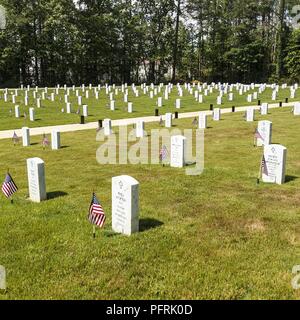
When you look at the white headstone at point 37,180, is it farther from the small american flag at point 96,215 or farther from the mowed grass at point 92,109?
the mowed grass at point 92,109

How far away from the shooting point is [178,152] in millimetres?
12602

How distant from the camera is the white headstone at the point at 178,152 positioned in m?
12.5

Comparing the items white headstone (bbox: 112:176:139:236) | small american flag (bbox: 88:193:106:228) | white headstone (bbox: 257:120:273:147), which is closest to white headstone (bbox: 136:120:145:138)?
white headstone (bbox: 257:120:273:147)

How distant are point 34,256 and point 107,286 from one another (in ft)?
5.23

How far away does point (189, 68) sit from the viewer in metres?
77.3

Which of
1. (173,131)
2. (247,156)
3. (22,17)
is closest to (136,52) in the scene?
(22,17)

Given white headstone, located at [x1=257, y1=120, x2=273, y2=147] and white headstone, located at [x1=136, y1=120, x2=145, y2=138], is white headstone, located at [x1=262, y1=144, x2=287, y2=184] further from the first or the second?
white headstone, located at [x1=136, y1=120, x2=145, y2=138]

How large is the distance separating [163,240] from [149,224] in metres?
0.82

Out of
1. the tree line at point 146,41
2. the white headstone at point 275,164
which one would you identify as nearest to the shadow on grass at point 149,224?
the white headstone at point 275,164

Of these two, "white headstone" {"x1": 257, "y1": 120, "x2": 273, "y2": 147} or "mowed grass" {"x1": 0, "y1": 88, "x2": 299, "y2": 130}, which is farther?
"mowed grass" {"x1": 0, "y1": 88, "x2": 299, "y2": 130}

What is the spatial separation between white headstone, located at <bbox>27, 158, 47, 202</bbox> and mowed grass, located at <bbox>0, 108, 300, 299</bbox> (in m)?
0.24

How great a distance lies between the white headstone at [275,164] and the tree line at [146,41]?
2027 inches

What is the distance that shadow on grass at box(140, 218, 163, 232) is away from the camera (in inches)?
302

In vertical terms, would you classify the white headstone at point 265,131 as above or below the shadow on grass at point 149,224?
above
